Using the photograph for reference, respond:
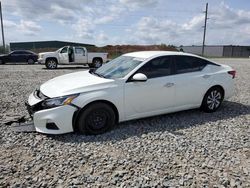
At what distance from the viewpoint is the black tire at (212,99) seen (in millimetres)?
5680

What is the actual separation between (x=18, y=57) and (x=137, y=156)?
21.4 metres

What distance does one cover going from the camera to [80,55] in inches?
698

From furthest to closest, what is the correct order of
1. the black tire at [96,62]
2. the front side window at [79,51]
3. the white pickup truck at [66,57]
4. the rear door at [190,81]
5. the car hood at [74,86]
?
the black tire at [96,62]
the front side window at [79,51]
the white pickup truck at [66,57]
the rear door at [190,81]
the car hood at [74,86]

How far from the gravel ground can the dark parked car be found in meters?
18.5

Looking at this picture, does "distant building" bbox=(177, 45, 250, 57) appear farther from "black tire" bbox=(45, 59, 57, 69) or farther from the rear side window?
the rear side window

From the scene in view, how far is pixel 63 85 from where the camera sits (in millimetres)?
4473

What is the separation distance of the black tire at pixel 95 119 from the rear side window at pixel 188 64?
1.89 meters

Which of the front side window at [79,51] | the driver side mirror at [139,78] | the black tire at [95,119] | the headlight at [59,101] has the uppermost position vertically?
the front side window at [79,51]

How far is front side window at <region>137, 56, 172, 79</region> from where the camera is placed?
4.82m

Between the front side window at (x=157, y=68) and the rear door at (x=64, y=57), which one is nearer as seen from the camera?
the front side window at (x=157, y=68)

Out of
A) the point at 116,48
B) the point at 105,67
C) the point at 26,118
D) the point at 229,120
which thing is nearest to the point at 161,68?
the point at 105,67

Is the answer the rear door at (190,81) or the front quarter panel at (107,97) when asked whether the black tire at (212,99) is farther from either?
the front quarter panel at (107,97)

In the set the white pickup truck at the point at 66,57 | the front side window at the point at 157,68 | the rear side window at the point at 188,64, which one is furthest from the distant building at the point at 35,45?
the front side window at the point at 157,68

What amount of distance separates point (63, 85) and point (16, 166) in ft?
5.60
